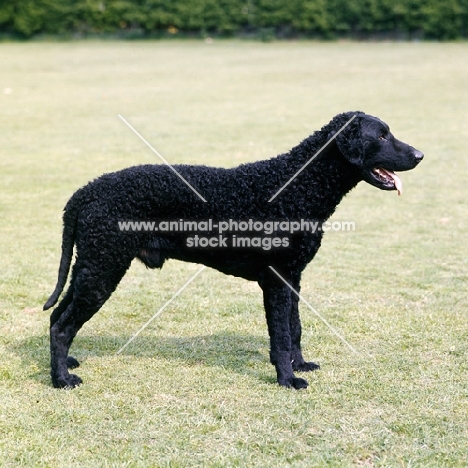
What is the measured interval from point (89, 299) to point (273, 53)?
36.9 metres

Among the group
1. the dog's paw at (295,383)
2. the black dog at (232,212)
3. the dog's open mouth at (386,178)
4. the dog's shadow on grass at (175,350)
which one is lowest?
the dog's shadow on grass at (175,350)

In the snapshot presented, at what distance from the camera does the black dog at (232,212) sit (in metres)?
4.84

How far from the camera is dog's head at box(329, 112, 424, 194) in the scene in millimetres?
4859

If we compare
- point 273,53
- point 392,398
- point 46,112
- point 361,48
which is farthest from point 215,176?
point 361,48

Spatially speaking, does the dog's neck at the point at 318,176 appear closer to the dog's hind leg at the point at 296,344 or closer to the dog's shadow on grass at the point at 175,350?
the dog's hind leg at the point at 296,344

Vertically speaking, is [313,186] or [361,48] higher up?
[313,186]

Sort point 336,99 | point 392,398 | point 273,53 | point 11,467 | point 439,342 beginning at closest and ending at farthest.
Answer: point 11,467 → point 392,398 → point 439,342 → point 336,99 → point 273,53

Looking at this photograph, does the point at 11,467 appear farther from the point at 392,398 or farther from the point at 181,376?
the point at 392,398

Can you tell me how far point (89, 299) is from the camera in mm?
4867

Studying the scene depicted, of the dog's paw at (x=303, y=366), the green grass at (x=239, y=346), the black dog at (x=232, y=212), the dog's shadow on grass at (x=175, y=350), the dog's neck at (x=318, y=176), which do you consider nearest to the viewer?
the green grass at (x=239, y=346)

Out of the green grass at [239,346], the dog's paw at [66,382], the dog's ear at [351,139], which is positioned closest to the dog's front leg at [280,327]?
the green grass at [239,346]

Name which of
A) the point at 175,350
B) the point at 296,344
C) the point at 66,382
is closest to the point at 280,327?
the point at 296,344

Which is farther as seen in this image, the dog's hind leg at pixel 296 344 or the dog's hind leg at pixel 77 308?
the dog's hind leg at pixel 296 344

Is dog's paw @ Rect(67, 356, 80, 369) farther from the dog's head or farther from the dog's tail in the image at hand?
the dog's head
